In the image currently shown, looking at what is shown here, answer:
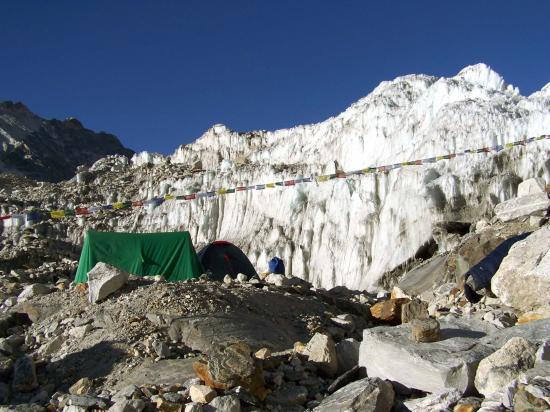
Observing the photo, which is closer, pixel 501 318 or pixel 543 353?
pixel 543 353

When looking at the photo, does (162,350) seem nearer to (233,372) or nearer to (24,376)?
(24,376)

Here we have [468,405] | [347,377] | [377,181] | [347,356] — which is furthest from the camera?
[377,181]

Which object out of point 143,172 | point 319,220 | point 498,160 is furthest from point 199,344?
point 143,172

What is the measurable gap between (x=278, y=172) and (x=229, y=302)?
75.1 ft

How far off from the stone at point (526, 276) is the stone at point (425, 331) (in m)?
2.23

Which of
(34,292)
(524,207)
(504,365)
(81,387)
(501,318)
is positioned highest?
(524,207)

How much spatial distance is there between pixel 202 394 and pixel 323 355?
1478 mm

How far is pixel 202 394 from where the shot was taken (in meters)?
5.64

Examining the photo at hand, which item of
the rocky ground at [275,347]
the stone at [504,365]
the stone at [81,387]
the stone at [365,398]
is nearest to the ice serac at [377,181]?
the rocky ground at [275,347]

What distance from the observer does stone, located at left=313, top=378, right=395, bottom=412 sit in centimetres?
512

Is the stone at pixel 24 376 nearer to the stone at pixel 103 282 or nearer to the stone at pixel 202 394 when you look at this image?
the stone at pixel 103 282

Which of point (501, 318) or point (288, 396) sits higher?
point (501, 318)

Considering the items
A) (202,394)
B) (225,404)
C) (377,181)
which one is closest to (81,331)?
(202,394)

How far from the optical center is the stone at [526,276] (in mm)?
7855
